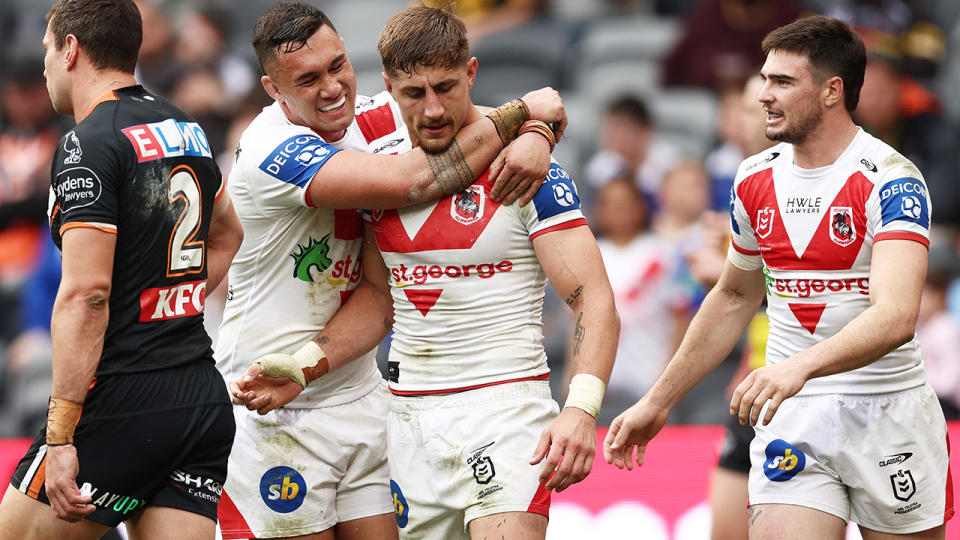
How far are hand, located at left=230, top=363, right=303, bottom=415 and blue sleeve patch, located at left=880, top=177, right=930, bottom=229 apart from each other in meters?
2.21

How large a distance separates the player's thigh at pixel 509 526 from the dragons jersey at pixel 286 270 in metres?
1.03

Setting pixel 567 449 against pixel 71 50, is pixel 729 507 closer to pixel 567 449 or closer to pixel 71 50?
pixel 567 449

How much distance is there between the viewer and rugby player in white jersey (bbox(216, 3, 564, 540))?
14.9 feet

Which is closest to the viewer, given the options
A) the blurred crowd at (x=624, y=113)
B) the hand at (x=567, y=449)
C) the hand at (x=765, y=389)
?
the hand at (x=765, y=389)

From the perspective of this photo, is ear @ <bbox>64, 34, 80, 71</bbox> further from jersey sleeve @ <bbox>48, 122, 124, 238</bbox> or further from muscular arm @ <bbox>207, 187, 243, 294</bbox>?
muscular arm @ <bbox>207, 187, 243, 294</bbox>

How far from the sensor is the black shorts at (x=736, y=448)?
5949 mm

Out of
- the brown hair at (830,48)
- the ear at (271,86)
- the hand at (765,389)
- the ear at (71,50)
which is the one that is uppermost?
the brown hair at (830,48)

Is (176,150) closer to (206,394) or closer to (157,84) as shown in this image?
(206,394)

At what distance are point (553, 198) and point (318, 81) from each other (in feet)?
3.47

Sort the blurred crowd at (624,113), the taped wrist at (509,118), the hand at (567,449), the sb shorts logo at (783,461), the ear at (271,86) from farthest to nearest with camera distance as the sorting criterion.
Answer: the blurred crowd at (624,113) → the ear at (271,86) → the sb shorts logo at (783,461) → the taped wrist at (509,118) → the hand at (567,449)

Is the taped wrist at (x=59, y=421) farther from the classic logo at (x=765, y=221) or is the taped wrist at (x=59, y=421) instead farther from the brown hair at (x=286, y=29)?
the classic logo at (x=765, y=221)

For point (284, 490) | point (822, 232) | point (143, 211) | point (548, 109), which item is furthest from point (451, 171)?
point (284, 490)

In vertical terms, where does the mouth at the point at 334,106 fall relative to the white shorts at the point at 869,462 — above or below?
above

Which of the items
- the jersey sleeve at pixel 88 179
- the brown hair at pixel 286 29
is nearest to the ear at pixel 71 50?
the jersey sleeve at pixel 88 179
